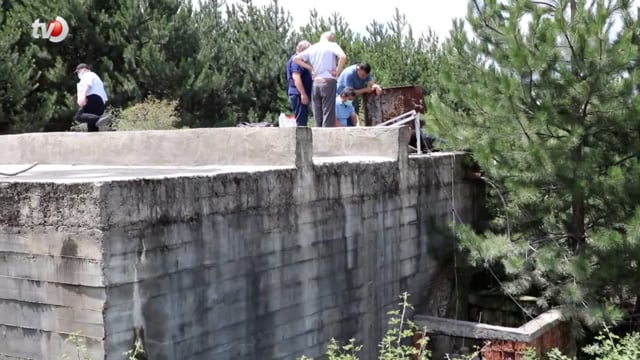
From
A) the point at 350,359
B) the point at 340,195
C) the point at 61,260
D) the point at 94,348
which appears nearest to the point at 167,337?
the point at 94,348

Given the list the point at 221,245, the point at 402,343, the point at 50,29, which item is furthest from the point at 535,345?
the point at 50,29

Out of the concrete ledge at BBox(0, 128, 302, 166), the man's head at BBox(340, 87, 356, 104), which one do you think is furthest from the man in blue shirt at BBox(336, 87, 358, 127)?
the concrete ledge at BBox(0, 128, 302, 166)

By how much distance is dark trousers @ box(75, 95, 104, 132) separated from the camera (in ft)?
35.2

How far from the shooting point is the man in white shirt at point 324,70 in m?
9.34

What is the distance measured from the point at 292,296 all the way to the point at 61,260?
2.23 meters

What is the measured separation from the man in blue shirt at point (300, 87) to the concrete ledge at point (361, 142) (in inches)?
35.7

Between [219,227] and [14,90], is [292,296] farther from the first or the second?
[14,90]

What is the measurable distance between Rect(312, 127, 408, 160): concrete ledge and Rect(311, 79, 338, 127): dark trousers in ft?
1.80

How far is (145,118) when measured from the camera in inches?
679

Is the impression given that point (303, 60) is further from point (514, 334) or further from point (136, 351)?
point (136, 351)

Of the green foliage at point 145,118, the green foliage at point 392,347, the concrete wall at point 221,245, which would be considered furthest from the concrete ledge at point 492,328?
the green foliage at point 145,118

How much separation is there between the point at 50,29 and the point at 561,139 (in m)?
14.3

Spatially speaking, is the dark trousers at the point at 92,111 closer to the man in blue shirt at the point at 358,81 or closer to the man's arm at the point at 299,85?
the man's arm at the point at 299,85

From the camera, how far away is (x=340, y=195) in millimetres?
7363
